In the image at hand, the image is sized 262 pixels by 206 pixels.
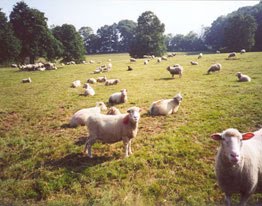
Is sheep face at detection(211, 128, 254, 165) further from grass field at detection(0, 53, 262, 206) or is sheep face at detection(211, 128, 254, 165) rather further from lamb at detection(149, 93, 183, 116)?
lamb at detection(149, 93, 183, 116)

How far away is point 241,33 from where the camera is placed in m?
71.2

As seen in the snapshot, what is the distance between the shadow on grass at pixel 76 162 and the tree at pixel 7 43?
1784 inches

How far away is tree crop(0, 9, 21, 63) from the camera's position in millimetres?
46500

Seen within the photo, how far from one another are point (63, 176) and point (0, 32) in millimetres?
47077

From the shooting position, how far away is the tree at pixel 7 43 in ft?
153

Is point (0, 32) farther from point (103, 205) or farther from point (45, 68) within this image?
point (103, 205)

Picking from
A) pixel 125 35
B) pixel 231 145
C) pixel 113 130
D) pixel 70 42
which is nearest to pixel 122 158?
pixel 113 130

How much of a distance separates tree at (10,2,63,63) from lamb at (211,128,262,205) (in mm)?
51492

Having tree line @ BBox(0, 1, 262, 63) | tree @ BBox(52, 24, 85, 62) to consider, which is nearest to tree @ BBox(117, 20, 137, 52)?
tree line @ BBox(0, 1, 262, 63)

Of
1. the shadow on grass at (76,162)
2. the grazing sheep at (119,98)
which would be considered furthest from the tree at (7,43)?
the shadow on grass at (76,162)

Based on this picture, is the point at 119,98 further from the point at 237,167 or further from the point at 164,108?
the point at 237,167

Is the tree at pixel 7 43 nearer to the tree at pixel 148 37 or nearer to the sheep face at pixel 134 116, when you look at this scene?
the tree at pixel 148 37

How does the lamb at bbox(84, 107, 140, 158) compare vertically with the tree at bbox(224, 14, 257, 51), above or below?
below

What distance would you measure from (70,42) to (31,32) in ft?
29.0
